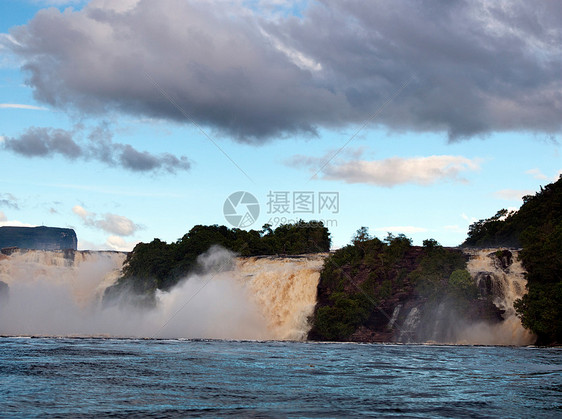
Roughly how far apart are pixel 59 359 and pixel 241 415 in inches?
595

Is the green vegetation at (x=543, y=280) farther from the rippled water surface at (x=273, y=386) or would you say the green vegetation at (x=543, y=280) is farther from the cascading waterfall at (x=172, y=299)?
the cascading waterfall at (x=172, y=299)

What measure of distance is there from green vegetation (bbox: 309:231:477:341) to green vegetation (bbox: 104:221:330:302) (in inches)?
621

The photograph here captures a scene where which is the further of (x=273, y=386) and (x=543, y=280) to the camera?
(x=543, y=280)

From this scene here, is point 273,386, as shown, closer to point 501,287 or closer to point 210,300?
point 501,287

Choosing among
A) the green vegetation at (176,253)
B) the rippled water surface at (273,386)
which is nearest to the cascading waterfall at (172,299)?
the green vegetation at (176,253)

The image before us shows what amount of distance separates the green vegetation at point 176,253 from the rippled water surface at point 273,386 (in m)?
39.4

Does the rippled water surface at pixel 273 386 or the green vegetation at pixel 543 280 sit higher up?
the green vegetation at pixel 543 280

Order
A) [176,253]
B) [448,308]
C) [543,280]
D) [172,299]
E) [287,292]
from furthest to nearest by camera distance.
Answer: [176,253] < [172,299] < [287,292] < [448,308] < [543,280]

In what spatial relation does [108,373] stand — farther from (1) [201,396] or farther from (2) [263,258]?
(2) [263,258]

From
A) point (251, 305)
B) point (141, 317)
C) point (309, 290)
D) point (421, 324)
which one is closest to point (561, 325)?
point (421, 324)

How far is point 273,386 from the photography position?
57.3 ft

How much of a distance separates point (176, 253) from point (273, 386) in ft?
174

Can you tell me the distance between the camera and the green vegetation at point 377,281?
163ft

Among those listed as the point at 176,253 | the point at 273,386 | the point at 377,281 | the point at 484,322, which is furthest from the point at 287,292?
the point at 273,386
